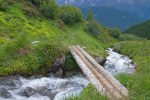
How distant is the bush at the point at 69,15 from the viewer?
9300 centimetres

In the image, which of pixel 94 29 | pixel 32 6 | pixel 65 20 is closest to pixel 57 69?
pixel 32 6

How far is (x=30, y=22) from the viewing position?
224ft

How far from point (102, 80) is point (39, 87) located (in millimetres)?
5220

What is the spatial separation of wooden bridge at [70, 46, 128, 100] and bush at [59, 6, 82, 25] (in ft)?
196

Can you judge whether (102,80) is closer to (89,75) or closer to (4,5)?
(89,75)

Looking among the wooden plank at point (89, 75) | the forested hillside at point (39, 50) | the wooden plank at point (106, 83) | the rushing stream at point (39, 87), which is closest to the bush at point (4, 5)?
the forested hillside at point (39, 50)

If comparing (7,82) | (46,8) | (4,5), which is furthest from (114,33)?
(7,82)

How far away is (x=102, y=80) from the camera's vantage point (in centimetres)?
2103

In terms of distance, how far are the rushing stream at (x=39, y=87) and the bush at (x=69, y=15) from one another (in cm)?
6448

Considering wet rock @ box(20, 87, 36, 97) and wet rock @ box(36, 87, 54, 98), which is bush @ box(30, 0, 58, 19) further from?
wet rock @ box(20, 87, 36, 97)

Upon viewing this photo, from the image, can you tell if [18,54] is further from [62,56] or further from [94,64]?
[94,64]

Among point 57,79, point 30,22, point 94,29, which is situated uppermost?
point 57,79

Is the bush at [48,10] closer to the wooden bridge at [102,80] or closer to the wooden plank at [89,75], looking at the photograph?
the wooden plank at [89,75]

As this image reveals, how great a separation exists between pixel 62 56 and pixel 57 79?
4.17 meters
